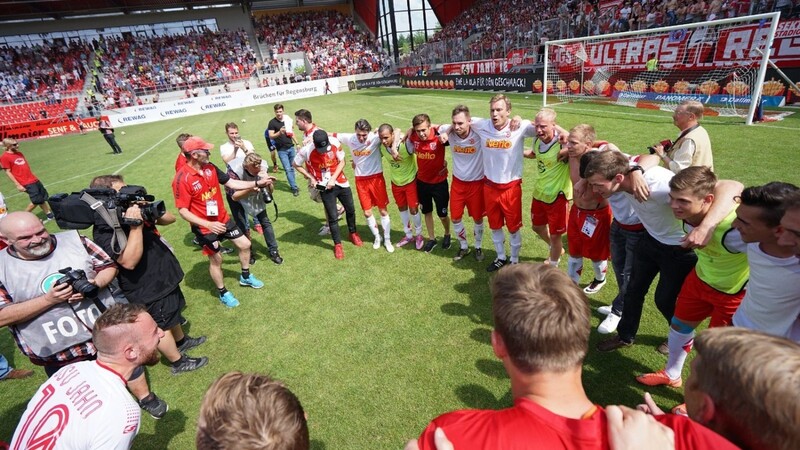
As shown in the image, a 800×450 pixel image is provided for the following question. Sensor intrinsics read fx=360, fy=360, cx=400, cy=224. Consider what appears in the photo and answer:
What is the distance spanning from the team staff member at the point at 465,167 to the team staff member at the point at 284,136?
5535mm

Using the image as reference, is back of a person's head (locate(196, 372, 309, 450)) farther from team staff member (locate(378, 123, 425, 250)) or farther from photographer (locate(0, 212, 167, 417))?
team staff member (locate(378, 123, 425, 250))

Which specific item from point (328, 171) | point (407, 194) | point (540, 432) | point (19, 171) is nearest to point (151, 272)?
point (328, 171)

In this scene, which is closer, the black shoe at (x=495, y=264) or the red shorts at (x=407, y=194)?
the black shoe at (x=495, y=264)

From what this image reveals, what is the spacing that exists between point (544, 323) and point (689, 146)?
4.85m

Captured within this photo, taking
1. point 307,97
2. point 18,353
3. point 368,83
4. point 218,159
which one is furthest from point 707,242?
point 368,83

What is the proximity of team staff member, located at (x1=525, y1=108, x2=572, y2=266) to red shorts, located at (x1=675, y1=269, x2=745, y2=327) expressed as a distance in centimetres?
189

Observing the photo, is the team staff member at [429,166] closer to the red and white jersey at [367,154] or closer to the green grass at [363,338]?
the red and white jersey at [367,154]

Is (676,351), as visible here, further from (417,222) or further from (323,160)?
(323,160)

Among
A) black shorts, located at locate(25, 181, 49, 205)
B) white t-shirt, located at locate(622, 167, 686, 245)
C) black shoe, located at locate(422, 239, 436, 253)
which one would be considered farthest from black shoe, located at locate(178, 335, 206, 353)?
black shorts, located at locate(25, 181, 49, 205)

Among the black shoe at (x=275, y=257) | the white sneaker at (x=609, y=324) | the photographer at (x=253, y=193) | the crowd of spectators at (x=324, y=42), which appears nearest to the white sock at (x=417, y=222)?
the photographer at (x=253, y=193)

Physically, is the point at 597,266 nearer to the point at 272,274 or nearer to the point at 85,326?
the point at 272,274

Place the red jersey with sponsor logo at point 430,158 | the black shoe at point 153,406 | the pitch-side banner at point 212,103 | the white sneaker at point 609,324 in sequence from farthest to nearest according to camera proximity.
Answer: the pitch-side banner at point 212,103 < the red jersey with sponsor logo at point 430,158 < the white sneaker at point 609,324 < the black shoe at point 153,406

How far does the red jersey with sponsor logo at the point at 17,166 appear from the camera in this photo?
9.39 meters

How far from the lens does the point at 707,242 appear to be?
104 inches
